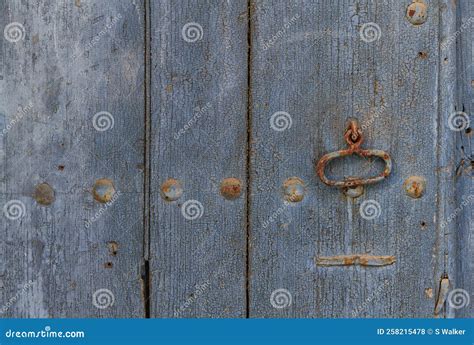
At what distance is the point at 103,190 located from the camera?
1.52 meters

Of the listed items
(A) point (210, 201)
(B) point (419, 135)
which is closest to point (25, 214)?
(A) point (210, 201)

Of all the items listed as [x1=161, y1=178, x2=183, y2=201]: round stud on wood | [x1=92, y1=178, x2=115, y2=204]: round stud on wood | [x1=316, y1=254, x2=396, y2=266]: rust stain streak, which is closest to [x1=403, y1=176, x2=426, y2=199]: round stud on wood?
[x1=316, y1=254, x2=396, y2=266]: rust stain streak

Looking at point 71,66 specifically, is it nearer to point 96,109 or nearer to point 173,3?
point 96,109

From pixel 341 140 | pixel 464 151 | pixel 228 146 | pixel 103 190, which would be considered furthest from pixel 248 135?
pixel 464 151

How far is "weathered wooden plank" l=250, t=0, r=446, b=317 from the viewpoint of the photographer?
59.6 inches

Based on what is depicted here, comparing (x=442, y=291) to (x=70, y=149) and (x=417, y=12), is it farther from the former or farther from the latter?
(x=70, y=149)

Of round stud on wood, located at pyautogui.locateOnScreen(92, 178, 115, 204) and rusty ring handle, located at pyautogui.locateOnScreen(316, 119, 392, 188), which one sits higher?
rusty ring handle, located at pyautogui.locateOnScreen(316, 119, 392, 188)

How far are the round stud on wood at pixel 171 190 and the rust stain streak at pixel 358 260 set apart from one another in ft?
0.98

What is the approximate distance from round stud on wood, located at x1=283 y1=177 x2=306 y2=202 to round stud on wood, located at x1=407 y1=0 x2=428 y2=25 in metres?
0.37

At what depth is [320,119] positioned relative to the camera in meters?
1.52

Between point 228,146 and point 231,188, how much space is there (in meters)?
0.08

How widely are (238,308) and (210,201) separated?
8.4 inches

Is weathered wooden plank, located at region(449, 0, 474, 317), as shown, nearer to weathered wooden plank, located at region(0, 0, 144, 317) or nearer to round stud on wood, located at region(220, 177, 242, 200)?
round stud on wood, located at region(220, 177, 242, 200)

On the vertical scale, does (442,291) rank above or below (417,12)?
below
